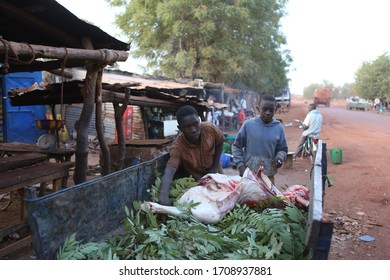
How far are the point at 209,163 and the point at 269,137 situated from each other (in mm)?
946

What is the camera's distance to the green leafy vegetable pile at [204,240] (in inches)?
73.8

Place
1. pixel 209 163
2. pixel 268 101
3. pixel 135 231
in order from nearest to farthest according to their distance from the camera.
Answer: pixel 135 231, pixel 209 163, pixel 268 101

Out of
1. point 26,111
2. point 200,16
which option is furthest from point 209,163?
point 200,16

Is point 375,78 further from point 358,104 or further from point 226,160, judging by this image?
point 226,160

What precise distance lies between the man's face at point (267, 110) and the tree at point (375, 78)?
37708 mm

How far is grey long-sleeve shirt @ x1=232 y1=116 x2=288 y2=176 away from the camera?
391 centimetres

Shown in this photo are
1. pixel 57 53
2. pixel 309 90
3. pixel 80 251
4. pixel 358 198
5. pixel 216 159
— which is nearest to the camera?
pixel 80 251

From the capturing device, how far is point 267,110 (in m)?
3.85

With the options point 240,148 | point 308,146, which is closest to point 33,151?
point 240,148

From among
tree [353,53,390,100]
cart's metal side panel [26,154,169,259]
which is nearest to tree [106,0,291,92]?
cart's metal side panel [26,154,169,259]

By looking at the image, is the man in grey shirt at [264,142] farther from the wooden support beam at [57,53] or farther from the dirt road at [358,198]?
the wooden support beam at [57,53]

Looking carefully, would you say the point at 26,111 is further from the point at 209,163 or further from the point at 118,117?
the point at 209,163

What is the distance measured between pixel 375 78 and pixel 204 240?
44.6m

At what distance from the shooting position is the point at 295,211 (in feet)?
7.52
